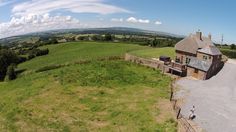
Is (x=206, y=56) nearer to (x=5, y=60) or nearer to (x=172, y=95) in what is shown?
(x=172, y=95)

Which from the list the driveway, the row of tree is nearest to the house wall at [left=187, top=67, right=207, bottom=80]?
the driveway

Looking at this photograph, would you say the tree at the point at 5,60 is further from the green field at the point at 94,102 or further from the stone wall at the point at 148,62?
the stone wall at the point at 148,62

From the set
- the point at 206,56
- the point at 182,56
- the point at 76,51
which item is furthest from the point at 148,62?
the point at 76,51

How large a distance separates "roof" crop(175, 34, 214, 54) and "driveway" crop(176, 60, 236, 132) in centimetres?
587

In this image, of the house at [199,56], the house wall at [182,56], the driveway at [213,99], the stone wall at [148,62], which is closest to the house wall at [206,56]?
the house at [199,56]

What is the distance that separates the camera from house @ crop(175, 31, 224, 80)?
41656 millimetres

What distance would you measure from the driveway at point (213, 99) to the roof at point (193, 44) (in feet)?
19.3

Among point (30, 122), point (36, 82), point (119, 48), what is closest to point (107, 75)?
point (36, 82)

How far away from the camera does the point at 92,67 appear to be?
47938 mm

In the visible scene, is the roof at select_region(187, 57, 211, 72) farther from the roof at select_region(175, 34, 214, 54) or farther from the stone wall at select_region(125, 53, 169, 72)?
the roof at select_region(175, 34, 214, 54)

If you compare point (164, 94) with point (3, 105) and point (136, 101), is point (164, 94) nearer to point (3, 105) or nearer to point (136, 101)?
point (136, 101)

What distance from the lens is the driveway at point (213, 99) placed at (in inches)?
946

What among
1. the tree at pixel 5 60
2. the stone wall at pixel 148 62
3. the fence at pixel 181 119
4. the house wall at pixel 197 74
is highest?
the stone wall at pixel 148 62

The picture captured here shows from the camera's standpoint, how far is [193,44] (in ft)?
160
